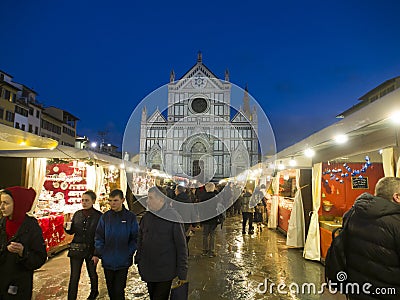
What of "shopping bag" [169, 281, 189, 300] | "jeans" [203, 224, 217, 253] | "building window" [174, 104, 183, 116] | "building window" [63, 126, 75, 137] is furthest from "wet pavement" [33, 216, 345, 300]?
"building window" [63, 126, 75, 137]

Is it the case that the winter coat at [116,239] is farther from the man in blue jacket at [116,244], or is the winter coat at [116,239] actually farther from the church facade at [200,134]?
the church facade at [200,134]

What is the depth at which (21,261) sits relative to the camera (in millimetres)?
2207

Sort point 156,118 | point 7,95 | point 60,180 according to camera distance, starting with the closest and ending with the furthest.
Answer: point 60,180 → point 7,95 → point 156,118

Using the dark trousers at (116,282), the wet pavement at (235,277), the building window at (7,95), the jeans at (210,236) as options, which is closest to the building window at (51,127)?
the building window at (7,95)

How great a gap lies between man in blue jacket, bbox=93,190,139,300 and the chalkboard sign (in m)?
5.38

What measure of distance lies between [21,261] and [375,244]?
8.31 ft

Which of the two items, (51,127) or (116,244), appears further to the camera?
(51,127)

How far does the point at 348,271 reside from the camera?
90.7 inches

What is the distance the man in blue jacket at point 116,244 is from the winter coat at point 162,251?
204mm

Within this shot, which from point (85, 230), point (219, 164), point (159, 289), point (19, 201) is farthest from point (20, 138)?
point (219, 164)

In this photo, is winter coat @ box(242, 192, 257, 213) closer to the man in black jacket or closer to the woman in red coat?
the man in black jacket

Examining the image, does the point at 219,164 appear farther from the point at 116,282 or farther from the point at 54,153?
the point at 116,282

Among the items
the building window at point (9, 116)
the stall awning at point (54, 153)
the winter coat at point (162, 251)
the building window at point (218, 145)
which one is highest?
the building window at point (9, 116)

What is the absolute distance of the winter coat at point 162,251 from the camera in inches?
109
